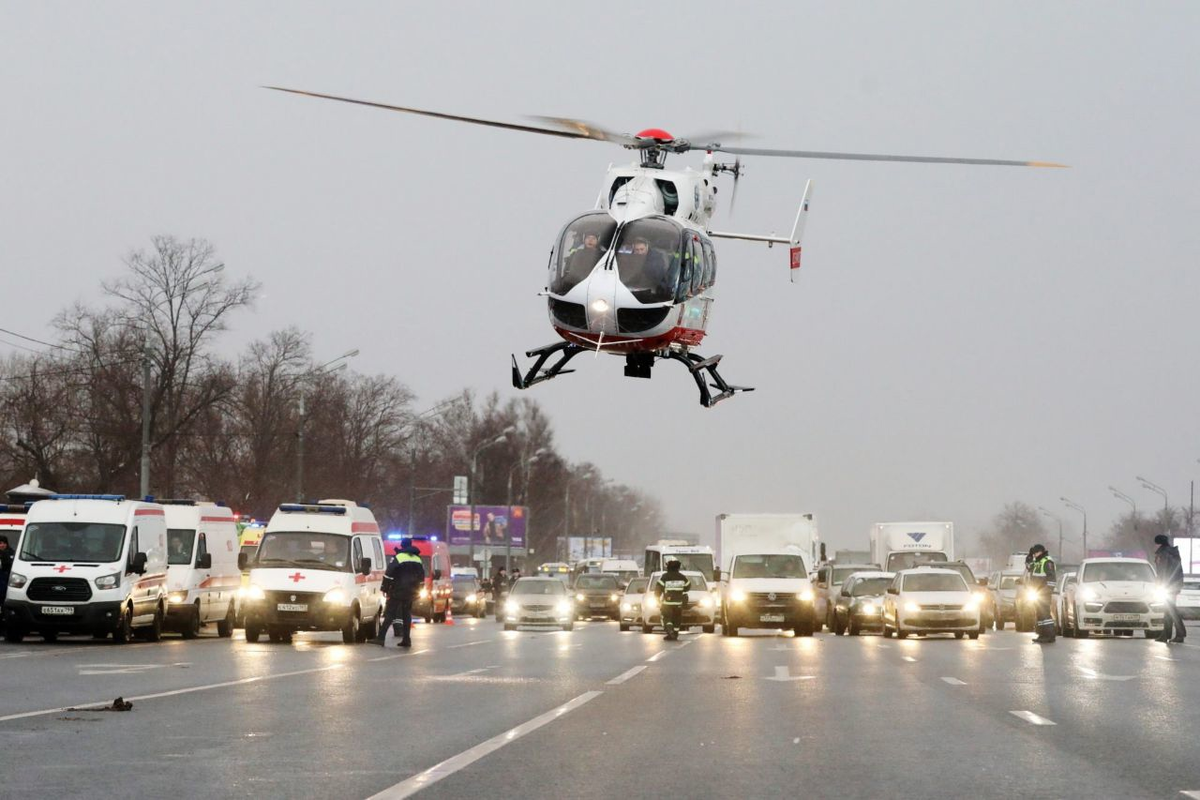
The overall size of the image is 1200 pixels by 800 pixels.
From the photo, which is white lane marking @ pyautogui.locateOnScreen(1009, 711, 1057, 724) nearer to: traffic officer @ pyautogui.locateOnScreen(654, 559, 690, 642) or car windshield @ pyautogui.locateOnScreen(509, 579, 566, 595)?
traffic officer @ pyautogui.locateOnScreen(654, 559, 690, 642)

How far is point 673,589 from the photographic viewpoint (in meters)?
36.5

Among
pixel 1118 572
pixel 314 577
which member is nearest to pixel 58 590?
pixel 314 577

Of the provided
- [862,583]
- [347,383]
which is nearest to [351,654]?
[862,583]

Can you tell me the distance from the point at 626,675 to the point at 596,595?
39135 mm

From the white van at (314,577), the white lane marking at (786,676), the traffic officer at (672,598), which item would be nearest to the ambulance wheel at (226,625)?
the white van at (314,577)

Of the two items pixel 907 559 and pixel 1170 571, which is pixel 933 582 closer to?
pixel 1170 571

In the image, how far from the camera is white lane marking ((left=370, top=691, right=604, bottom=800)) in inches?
387

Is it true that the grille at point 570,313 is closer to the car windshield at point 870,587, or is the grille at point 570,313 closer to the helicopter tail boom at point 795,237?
the helicopter tail boom at point 795,237

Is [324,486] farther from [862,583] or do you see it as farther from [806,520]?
[862,583]

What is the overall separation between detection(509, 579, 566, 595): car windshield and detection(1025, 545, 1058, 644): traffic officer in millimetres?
16240

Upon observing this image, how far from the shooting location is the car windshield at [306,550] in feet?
107

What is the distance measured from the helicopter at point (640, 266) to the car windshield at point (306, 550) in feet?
19.8

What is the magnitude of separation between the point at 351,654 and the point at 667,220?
317 inches

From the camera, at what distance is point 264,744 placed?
1252cm
